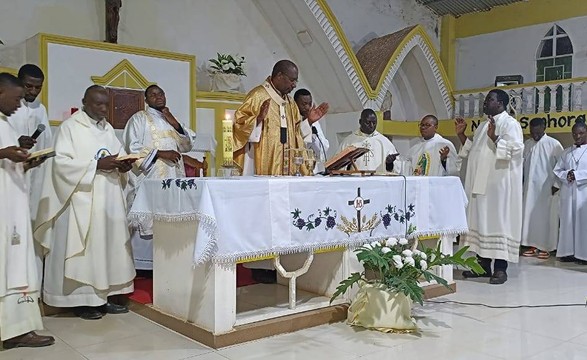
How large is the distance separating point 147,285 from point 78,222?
3.53ft

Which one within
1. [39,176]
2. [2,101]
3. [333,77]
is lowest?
[39,176]

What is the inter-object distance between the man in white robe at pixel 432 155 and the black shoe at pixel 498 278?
148 centimetres

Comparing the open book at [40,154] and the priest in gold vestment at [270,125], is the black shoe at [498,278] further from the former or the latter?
the open book at [40,154]

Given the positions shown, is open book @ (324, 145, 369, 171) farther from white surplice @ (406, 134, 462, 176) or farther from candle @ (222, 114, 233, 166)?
white surplice @ (406, 134, 462, 176)

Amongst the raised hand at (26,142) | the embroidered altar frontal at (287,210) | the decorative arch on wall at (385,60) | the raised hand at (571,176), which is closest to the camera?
the embroidered altar frontal at (287,210)

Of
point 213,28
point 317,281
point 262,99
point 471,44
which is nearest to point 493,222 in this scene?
point 317,281

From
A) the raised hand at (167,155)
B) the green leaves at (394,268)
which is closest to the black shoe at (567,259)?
the green leaves at (394,268)

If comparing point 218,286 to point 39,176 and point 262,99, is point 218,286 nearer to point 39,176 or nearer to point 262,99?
point 262,99

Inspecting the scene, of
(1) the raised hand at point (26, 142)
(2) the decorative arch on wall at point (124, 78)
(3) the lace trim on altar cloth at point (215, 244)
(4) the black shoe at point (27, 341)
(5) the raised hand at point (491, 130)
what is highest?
(2) the decorative arch on wall at point (124, 78)

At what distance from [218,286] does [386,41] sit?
7.48m

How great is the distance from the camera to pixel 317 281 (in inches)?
189

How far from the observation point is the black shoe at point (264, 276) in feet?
18.1

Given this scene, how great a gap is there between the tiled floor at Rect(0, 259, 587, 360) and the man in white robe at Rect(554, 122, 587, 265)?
9.81ft

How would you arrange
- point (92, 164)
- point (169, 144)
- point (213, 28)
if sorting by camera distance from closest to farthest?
1. point (92, 164)
2. point (169, 144)
3. point (213, 28)
